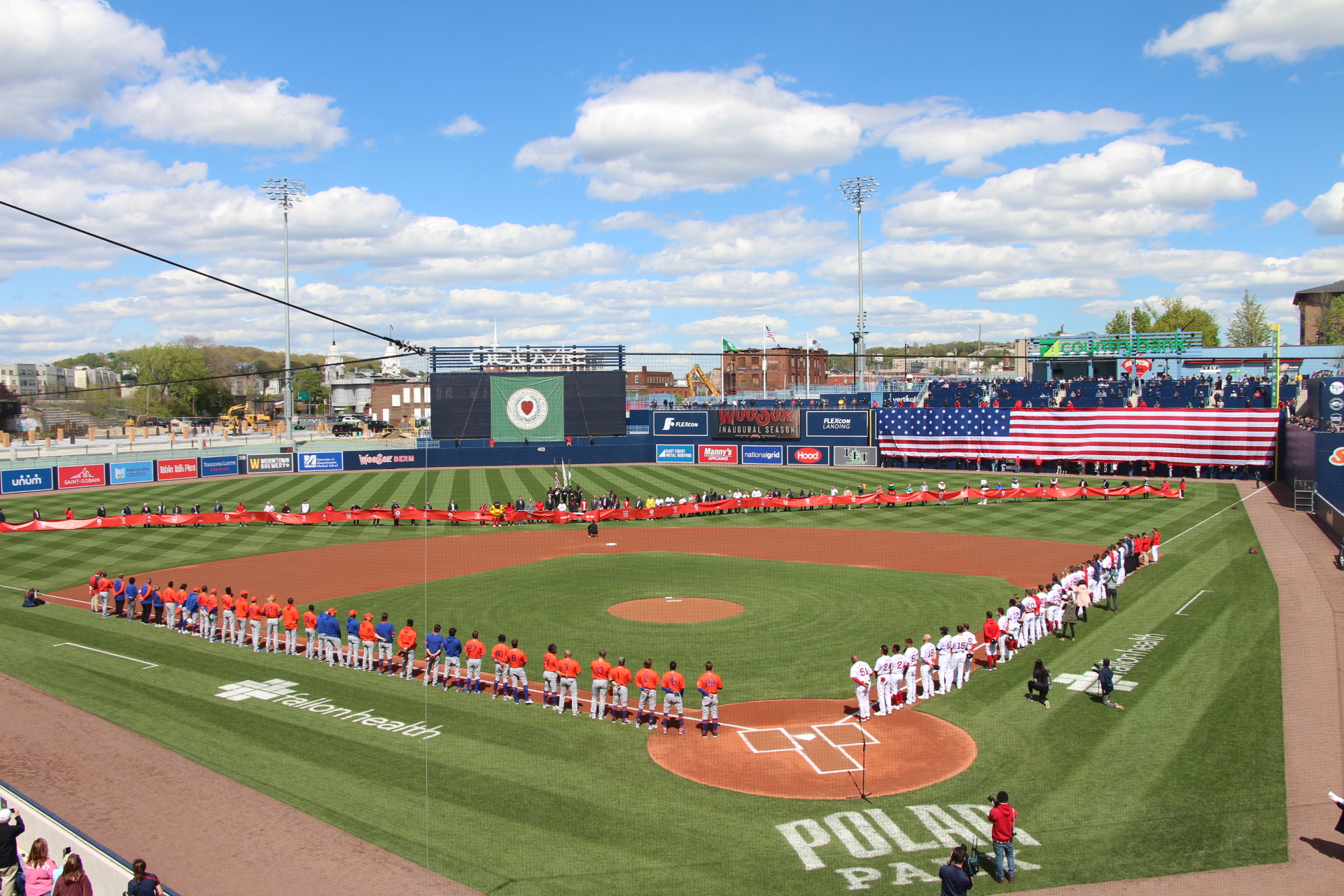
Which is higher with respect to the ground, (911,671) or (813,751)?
(911,671)

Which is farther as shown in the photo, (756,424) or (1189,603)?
(756,424)

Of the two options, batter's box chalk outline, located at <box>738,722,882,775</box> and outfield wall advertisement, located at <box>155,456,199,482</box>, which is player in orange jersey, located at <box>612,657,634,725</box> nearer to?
batter's box chalk outline, located at <box>738,722,882,775</box>

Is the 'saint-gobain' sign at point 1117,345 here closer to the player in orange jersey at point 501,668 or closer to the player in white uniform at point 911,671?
the player in white uniform at point 911,671

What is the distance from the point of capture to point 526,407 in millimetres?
57125

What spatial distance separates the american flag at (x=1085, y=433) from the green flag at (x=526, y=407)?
21.9m

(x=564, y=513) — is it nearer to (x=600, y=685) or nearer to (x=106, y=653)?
(x=106, y=653)

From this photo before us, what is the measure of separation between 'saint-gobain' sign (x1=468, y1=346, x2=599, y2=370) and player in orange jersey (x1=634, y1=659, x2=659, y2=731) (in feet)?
151

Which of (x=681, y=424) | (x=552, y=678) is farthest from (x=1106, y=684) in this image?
(x=681, y=424)

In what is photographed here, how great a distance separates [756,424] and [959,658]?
43.5 m

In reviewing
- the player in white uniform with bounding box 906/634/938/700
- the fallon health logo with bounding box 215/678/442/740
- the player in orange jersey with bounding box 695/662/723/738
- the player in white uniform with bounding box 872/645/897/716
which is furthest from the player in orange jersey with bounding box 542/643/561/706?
the player in white uniform with bounding box 906/634/938/700

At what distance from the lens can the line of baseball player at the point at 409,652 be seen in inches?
573

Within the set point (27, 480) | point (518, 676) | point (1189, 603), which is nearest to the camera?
point (518, 676)

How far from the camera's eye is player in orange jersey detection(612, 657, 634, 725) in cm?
1461

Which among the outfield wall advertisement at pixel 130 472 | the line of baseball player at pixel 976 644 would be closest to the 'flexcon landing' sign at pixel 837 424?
the line of baseball player at pixel 976 644
